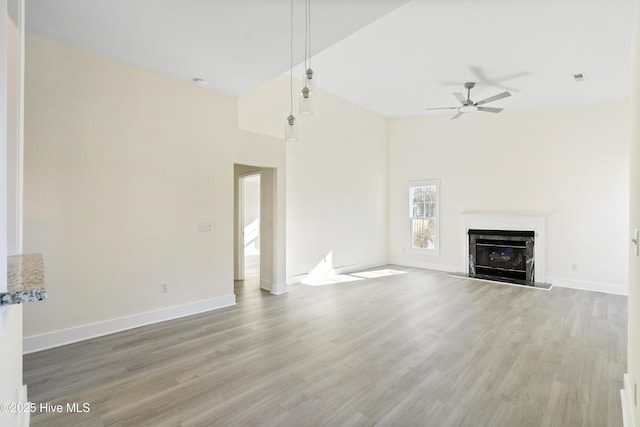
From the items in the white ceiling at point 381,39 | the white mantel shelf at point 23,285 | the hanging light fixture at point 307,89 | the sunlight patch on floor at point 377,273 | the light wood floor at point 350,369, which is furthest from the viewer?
the sunlight patch on floor at point 377,273

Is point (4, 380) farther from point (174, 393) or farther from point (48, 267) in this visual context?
point (48, 267)

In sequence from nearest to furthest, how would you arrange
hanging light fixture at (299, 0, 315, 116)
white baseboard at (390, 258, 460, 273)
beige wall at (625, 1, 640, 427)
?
beige wall at (625, 1, 640, 427)
hanging light fixture at (299, 0, 315, 116)
white baseboard at (390, 258, 460, 273)

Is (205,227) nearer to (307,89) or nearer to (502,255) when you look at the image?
(307,89)

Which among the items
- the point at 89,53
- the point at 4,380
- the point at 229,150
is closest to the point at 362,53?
the point at 229,150

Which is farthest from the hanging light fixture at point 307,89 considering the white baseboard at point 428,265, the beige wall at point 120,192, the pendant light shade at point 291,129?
the white baseboard at point 428,265

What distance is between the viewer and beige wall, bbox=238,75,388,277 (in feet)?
19.0

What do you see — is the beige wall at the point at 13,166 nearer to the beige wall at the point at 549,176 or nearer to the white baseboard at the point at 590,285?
the beige wall at the point at 549,176

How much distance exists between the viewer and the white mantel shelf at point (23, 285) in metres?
0.92

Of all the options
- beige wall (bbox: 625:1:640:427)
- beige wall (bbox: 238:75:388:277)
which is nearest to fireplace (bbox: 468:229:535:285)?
beige wall (bbox: 238:75:388:277)

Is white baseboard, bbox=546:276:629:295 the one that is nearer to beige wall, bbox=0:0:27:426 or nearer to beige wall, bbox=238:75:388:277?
beige wall, bbox=238:75:388:277

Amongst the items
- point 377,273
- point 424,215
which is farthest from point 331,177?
point 424,215

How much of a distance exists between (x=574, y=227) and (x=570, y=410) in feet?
15.6

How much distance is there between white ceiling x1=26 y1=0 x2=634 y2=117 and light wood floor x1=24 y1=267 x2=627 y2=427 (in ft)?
9.98

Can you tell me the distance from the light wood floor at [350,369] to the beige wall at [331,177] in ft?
6.76
